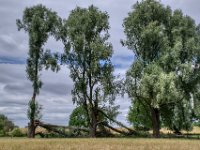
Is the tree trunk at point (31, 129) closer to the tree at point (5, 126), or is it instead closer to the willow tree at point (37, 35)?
the willow tree at point (37, 35)

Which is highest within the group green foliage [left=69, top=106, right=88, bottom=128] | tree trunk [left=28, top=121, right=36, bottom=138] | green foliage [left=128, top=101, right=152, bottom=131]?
green foliage [left=69, top=106, right=88, bottom=128]

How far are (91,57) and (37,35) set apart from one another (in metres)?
8.23

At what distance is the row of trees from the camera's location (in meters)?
62.4

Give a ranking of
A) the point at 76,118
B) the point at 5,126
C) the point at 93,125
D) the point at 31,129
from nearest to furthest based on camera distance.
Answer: the point at 31,129 → the point at 93,125 → the point at 5,126 → the point at 76,118

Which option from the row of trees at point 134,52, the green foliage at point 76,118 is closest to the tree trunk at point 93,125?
the row of trees at point 134,52

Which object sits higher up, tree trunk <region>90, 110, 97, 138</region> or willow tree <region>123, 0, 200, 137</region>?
willow tree <region>123, 0, 200, 137</region>

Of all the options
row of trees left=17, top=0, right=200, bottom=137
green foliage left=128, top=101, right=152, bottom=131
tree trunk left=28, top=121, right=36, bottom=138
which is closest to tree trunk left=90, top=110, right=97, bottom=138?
row of trees left=17, top=0, right=200, bottom=137

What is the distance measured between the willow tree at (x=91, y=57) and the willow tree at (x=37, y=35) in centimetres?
350

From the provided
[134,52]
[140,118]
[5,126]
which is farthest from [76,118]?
[134,52]

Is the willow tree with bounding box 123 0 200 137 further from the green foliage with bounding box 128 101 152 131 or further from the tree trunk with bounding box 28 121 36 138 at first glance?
the tree trunk with bounding box 28 121 36 138

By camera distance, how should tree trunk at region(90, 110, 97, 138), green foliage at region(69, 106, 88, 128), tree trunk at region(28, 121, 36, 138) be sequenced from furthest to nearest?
1. green foliage at region(69, 106, 88, 128)
2. tree trunk at region(90, 110, 97, 138)
3. tree trunk at region(28, 121, 36, 138)

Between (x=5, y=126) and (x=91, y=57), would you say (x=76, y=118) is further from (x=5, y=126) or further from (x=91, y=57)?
(x=91, y=57)

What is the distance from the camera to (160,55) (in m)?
65.8

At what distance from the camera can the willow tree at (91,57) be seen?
64.2m
